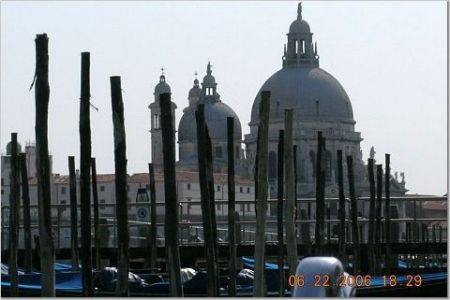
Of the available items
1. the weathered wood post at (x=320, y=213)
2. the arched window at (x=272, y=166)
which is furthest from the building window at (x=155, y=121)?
the weathered wood post at (x=320, y=213)

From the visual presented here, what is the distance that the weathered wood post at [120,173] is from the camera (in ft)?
61.9

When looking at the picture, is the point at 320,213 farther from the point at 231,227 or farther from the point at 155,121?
the point at 155,121

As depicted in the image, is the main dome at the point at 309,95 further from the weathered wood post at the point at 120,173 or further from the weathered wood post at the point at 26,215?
the weathered wood post at the point at 120,173

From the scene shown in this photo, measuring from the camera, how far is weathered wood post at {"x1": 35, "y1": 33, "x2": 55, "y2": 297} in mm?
18203

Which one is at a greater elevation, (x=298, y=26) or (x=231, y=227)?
(x=298, y=26)

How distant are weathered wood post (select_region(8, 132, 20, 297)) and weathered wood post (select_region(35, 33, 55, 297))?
2.06 meters

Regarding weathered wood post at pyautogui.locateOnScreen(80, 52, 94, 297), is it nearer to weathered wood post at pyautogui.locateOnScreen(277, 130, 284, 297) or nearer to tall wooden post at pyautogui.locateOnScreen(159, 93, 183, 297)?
tall wooden post at pyautogui.locateOnScreen(159, 93, 183, 297)

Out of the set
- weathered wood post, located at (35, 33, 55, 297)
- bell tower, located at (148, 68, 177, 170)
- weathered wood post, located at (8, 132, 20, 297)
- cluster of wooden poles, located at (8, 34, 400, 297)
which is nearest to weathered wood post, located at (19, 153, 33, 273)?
weathered wood post, located at (8, 132, 20, 297)

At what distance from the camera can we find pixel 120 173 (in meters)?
19.2

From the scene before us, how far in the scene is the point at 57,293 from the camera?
67.7 ft

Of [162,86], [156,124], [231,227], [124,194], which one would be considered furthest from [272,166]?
[124,194]

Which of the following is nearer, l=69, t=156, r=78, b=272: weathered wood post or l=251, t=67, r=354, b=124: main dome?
l=69, t=156, r=78, b=272: weathered wood post

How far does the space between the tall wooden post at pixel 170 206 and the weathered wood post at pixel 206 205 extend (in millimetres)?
795

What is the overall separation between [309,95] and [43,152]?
313 ft
